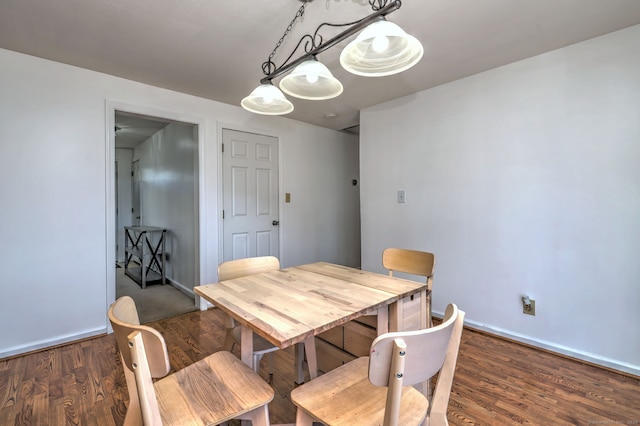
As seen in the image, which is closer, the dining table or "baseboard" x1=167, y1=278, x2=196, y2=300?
the dining table

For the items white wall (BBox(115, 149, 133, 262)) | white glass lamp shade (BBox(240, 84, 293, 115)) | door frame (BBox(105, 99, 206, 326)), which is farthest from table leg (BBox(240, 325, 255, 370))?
white wall (BBox(115, 149, 133, 262))

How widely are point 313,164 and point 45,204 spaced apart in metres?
2.91

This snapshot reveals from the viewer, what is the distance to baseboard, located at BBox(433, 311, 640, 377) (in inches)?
76.9

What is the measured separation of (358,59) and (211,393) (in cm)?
149

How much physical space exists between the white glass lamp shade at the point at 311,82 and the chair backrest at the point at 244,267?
1.03 meters

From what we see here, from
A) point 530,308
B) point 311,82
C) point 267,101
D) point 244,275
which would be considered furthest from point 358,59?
point 530,308

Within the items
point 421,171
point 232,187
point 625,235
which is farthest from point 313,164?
point 625,235

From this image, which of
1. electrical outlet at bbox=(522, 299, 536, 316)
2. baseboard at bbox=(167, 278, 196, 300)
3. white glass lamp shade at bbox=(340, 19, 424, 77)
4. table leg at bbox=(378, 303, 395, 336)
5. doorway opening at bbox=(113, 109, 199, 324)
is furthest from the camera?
baseboard at bbox=(167, 278, 196, 300)

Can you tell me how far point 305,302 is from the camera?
1223mm

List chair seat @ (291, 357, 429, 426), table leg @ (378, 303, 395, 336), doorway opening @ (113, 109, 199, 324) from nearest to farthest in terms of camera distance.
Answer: chair seat @ (291, 357, 429, 426)
table leg @ (378, 303, 395, 336)
doorway opening @ (113, 109, 199, 324)

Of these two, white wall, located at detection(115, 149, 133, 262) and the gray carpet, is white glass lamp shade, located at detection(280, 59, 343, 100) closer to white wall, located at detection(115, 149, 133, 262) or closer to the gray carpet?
the gray carpet

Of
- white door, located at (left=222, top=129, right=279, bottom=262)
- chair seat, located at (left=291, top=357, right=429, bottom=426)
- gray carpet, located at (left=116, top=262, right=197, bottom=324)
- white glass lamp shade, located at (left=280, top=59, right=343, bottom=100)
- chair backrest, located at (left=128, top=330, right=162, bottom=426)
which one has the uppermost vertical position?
white glass lamp shade, located at (left=280, top=59, right=343, bottom=100)

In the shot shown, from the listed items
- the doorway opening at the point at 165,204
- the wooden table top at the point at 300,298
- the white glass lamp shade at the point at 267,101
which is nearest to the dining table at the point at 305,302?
the wooden table top at the point at 300,298

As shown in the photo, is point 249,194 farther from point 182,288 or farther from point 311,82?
point 311,82
